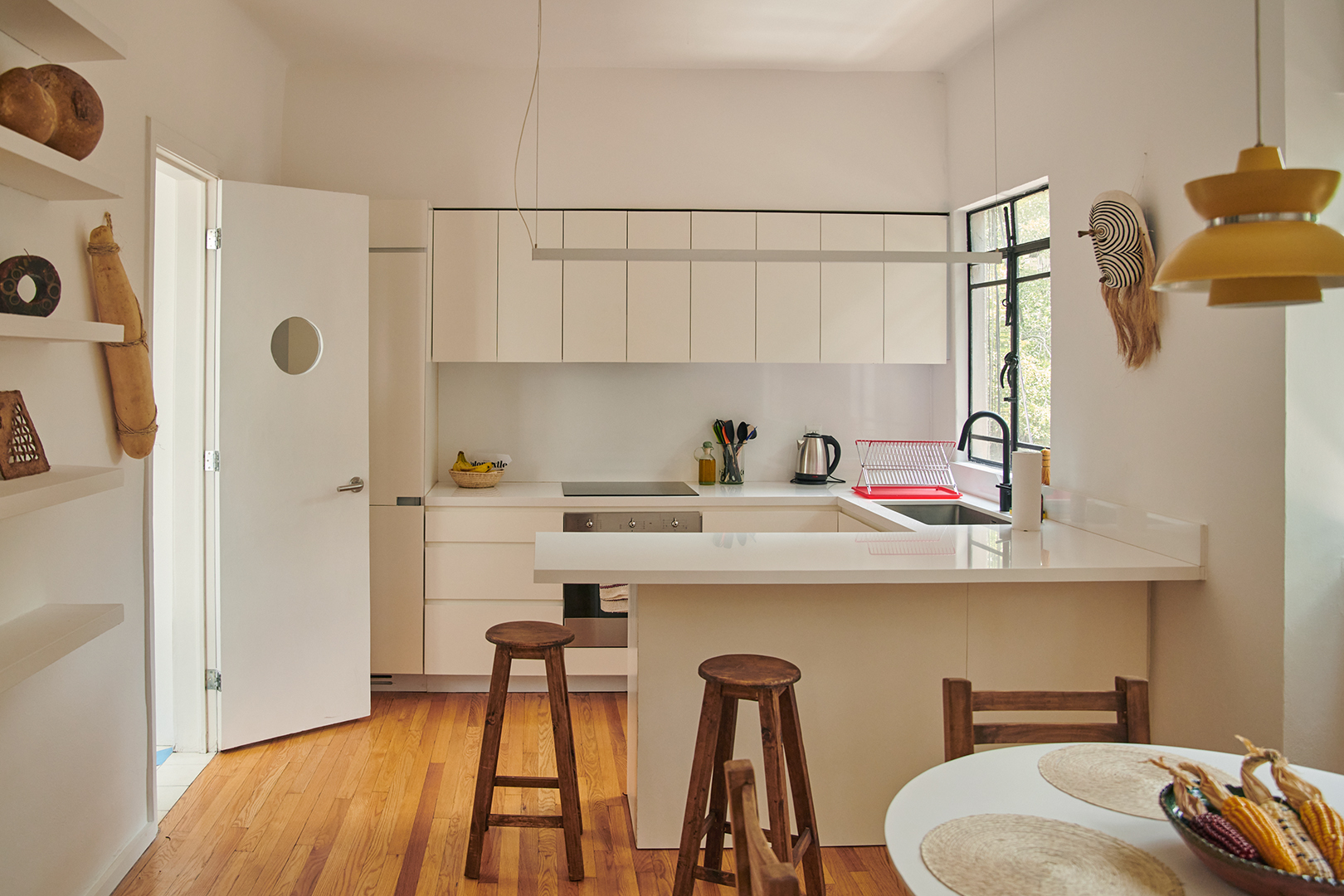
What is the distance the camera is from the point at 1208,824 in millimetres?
1121

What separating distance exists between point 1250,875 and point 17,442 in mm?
2345

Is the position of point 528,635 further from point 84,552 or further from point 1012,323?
point 1012,323

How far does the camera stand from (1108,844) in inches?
48.4

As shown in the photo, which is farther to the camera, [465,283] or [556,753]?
[465,283]

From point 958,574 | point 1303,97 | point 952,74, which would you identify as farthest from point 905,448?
point 1303,97

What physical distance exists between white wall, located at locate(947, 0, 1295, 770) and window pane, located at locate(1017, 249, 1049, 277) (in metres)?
0.38

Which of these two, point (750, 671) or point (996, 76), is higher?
point (996, 76)

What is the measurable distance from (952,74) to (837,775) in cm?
340

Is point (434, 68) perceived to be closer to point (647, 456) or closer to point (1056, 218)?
point (647, 456)

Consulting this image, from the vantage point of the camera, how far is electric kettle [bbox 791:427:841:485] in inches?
175

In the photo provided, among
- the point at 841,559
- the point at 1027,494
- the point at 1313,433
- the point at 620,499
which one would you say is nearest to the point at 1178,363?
the point at 1313,433

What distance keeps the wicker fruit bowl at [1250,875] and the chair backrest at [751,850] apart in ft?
1.74

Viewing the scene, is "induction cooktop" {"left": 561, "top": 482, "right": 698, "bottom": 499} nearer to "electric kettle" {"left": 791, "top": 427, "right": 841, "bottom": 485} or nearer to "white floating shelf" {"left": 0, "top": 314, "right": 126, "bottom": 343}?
"electric kettle" {"left": 791, "top": 427, "right": 841, "bottom": 485}

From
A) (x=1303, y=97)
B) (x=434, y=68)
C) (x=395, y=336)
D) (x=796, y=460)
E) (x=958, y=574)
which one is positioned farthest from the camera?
(x=796, y=460)
